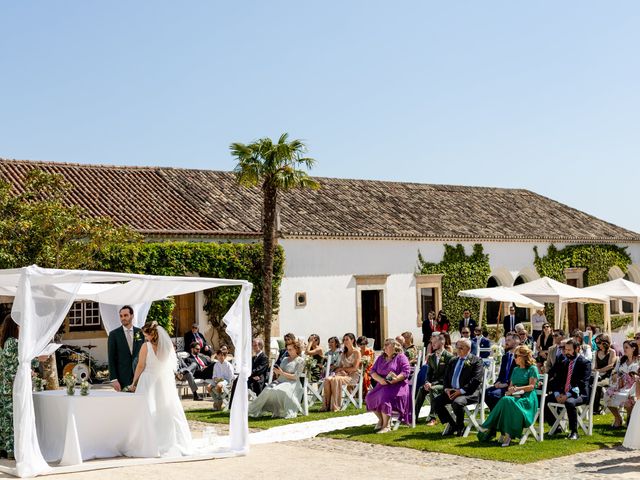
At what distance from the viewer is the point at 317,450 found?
35.3ft

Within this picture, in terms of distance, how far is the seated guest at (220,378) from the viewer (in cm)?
1493

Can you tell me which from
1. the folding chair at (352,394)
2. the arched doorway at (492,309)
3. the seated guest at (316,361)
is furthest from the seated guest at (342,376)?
the arched doorway at (492,309)

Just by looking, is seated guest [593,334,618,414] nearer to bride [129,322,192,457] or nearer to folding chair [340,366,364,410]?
folding chair [340,366,364,410]

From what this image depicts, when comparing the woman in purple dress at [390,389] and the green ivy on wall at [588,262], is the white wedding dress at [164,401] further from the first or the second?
the green ivy on wall at [588,262]

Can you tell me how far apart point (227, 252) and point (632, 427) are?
603 inches

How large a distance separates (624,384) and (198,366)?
8.64 m

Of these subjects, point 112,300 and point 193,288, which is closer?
point 193,288

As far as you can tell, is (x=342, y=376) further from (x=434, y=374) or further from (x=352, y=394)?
(x=434, y=374)

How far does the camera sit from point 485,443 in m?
10.9

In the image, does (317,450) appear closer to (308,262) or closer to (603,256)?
(308,262)

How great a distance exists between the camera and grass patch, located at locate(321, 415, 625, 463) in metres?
10.1

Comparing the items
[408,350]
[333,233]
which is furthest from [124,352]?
[333,233]

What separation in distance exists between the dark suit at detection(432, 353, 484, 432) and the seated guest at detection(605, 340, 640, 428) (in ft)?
6.22

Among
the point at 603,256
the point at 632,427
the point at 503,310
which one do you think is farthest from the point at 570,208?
the point at 632,427
